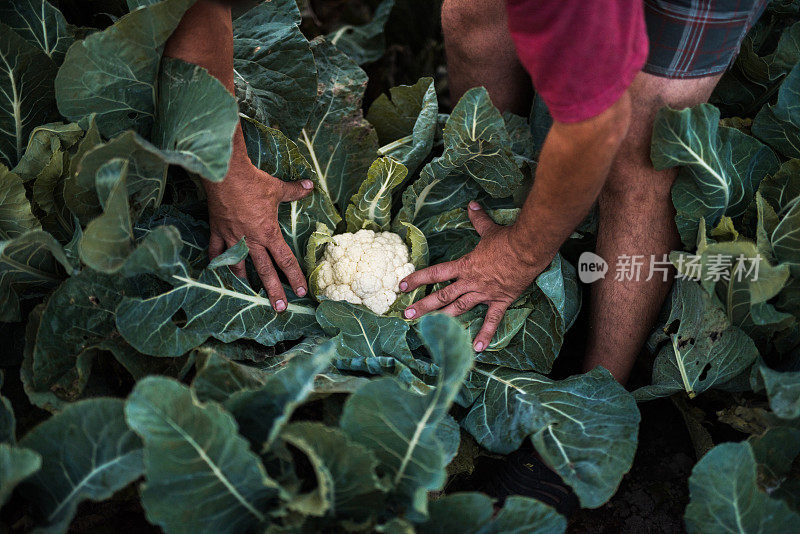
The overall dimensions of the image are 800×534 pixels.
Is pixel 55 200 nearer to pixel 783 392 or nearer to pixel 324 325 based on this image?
pixel 324 325

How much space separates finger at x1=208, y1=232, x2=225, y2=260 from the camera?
79.4 inches

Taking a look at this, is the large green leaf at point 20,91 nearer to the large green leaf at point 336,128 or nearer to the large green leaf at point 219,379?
the large green leaf at point 336,128

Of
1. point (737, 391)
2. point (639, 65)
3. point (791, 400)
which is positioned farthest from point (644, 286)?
point (639, 65)

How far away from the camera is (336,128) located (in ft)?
7.70

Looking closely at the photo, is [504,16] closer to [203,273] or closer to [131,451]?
[203,273]

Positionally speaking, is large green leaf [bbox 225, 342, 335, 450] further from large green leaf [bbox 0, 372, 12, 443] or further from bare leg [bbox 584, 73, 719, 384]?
bare leg [bbox 584, 73, 719, 384]

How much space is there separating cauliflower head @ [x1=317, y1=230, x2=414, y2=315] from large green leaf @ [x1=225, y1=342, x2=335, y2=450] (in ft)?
2.36

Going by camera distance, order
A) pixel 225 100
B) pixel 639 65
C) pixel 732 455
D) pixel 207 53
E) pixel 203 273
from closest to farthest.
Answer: pixel 639 65
pixel 732 455
pixel 225 100
pixel 207 53
pixel 203 273

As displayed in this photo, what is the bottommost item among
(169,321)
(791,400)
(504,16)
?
(791,400)

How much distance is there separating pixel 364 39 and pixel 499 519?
235 cm

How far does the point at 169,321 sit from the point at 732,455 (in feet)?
5.19

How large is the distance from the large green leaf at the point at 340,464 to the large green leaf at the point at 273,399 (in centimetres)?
6

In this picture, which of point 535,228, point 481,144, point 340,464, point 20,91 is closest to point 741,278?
point 535,228

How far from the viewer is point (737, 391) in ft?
6.50
